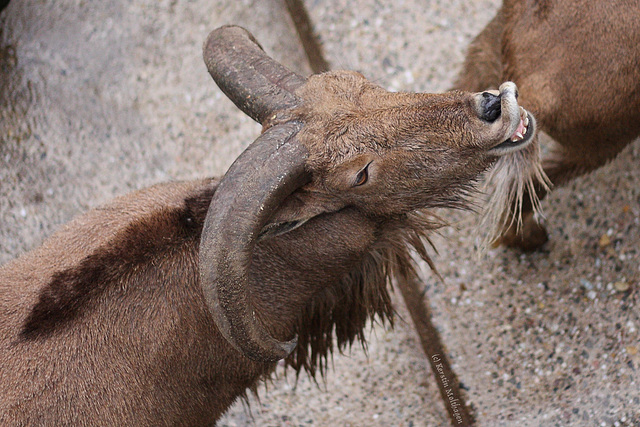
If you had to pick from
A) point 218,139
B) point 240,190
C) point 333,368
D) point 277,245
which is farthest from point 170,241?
point 218,139

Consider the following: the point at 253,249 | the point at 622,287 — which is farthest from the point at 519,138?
the point at 622,287

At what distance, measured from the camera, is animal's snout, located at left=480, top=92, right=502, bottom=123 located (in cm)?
274

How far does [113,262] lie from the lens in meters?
2.92

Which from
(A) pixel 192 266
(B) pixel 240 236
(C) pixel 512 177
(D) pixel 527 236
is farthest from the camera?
(D) pixel 527 236

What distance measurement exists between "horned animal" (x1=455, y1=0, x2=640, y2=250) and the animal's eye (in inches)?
38.5

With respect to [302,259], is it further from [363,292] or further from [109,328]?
[109,328]

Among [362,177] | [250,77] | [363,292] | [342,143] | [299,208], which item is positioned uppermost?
[250,77]

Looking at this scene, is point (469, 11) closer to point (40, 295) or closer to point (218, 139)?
point (218, 139)

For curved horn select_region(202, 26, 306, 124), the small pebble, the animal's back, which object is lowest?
the animal's back

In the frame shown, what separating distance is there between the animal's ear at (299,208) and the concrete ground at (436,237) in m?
1.57

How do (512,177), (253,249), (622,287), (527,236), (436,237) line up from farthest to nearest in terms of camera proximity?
(436,237) < (527,236) < (622,287) < (512,177) < (253,249)

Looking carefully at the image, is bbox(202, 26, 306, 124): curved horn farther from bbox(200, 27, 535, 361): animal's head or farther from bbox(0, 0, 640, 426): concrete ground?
bbox(0, 0, 640, 426): concrete ground

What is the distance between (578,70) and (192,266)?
2.18 meters

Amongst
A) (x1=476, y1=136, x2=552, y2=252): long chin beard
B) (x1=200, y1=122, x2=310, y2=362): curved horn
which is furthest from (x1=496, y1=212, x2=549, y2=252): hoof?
(x1=200, y1=122, x2=310, y2=362): curved horn
